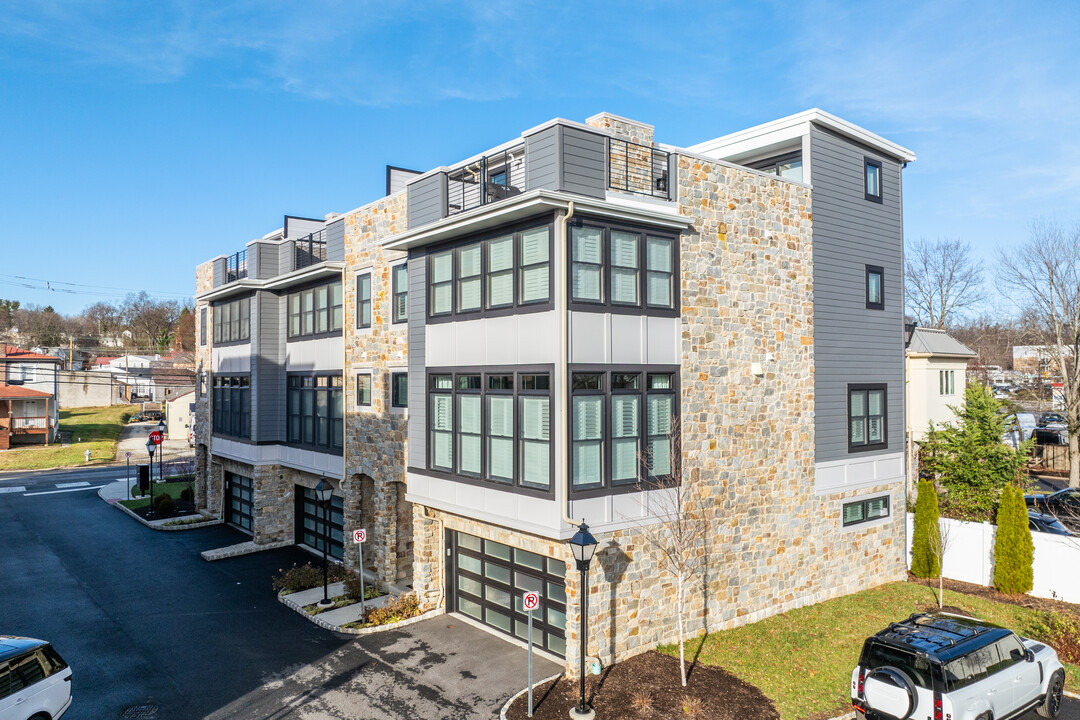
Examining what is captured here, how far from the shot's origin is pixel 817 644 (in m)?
13.3

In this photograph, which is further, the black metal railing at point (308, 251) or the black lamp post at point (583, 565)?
the black metal railing at point (308, 251)

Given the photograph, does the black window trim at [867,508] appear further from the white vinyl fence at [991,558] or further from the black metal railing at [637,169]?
the black metal railing at [637,169]

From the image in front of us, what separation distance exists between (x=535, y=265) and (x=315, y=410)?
11834 millimetres

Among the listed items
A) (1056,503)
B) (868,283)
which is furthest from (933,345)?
(868,283)

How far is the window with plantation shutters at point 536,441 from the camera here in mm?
11961

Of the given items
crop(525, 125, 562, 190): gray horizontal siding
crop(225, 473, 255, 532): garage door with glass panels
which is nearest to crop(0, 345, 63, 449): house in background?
crop(225, 473, 255, 532): garage door with glass panels

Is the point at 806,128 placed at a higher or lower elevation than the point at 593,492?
higher

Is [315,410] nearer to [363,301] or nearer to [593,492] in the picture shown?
[363,301]

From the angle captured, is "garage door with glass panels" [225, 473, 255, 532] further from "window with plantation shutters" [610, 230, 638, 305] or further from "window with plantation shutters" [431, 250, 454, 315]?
"window with plantation shutters" [610, 230, 638, 305]

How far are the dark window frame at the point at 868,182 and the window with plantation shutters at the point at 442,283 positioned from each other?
11.5m

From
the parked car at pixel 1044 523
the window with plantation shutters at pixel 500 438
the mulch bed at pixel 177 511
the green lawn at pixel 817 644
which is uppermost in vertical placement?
the window with plantation shutters at pixel 500 438

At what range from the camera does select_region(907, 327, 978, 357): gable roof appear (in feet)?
82.9

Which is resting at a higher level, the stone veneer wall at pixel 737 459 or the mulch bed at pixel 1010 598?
the stone veneer wall at pixel 737 459

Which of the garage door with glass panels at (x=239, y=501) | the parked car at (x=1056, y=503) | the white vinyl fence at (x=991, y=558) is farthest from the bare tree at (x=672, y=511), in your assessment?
the parked car at (x=1056, y=503)
